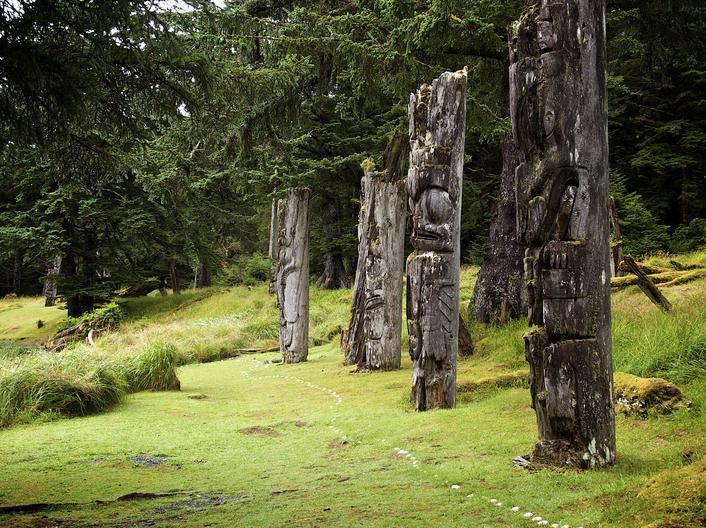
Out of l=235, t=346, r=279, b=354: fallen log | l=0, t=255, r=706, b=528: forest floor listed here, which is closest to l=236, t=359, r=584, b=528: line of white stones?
l=0, t=255, r=706, b=528: forest floor

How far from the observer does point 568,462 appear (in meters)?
4.81

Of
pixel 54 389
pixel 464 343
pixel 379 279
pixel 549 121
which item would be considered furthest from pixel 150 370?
pixel 549 121

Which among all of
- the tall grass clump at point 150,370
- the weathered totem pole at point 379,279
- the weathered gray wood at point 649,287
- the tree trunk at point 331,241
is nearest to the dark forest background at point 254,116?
the tree trunk at point 331,241

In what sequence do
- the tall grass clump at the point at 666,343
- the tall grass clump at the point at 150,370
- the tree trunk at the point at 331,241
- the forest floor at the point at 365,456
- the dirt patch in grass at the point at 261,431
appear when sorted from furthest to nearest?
the tree trunk at the point at 331,241 → the tall grass clump at the point at 150,370 → the dirt patch in grass at the point at 261,431 → the tall grass clump at the point at 666,343 → the forest floor at the point at 365,456

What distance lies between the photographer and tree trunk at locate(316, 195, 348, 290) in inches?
1021

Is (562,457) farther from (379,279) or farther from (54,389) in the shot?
(379,279)

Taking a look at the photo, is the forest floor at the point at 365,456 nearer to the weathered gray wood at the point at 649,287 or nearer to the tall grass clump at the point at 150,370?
the weathered gray wood at the point at 649,287

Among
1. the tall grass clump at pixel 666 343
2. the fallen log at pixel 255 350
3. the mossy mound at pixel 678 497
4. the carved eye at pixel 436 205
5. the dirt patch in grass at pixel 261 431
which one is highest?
the carved eye at pixel 436 205

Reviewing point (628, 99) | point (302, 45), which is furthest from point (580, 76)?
point (628, 99)

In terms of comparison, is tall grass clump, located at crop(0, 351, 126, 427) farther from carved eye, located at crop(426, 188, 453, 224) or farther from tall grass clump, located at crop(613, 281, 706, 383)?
tall grass clump, located at crop(613, 281, 706, 383)

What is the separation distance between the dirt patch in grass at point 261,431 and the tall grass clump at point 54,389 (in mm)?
2408

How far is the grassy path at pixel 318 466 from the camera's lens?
167 inches

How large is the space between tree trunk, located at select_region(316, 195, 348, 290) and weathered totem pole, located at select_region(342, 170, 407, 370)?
12.7 meters

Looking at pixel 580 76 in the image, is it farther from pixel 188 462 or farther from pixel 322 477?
pixel 188 462
